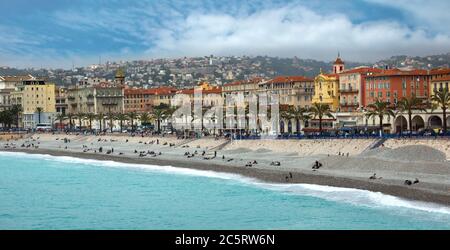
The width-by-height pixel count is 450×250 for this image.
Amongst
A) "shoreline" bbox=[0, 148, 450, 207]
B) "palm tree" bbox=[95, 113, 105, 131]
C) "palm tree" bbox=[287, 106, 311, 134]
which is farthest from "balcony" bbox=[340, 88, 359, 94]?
"palm tree" bbox=[95, 113, 105, 131]

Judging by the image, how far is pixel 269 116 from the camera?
85.1m

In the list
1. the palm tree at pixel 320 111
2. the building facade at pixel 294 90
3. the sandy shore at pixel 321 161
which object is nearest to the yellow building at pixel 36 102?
the building facade at pixel 294 90

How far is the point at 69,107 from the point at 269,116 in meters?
75.4

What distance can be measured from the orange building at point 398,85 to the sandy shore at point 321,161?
2264cm

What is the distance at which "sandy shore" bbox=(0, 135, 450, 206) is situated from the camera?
37.7 m

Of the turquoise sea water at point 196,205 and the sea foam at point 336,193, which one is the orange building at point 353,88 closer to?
the sea foam at point 336,193

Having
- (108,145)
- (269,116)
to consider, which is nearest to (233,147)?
(269,116)

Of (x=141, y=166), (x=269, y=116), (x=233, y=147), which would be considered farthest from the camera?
(x=269, y=116)

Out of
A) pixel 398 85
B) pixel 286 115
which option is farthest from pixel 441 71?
pixel 286 115

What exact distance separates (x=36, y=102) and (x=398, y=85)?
82519 mm

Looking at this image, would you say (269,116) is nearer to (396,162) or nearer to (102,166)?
(102,166)

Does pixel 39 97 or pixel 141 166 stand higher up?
pixel 39 97

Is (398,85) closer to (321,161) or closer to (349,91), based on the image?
(349,91)
